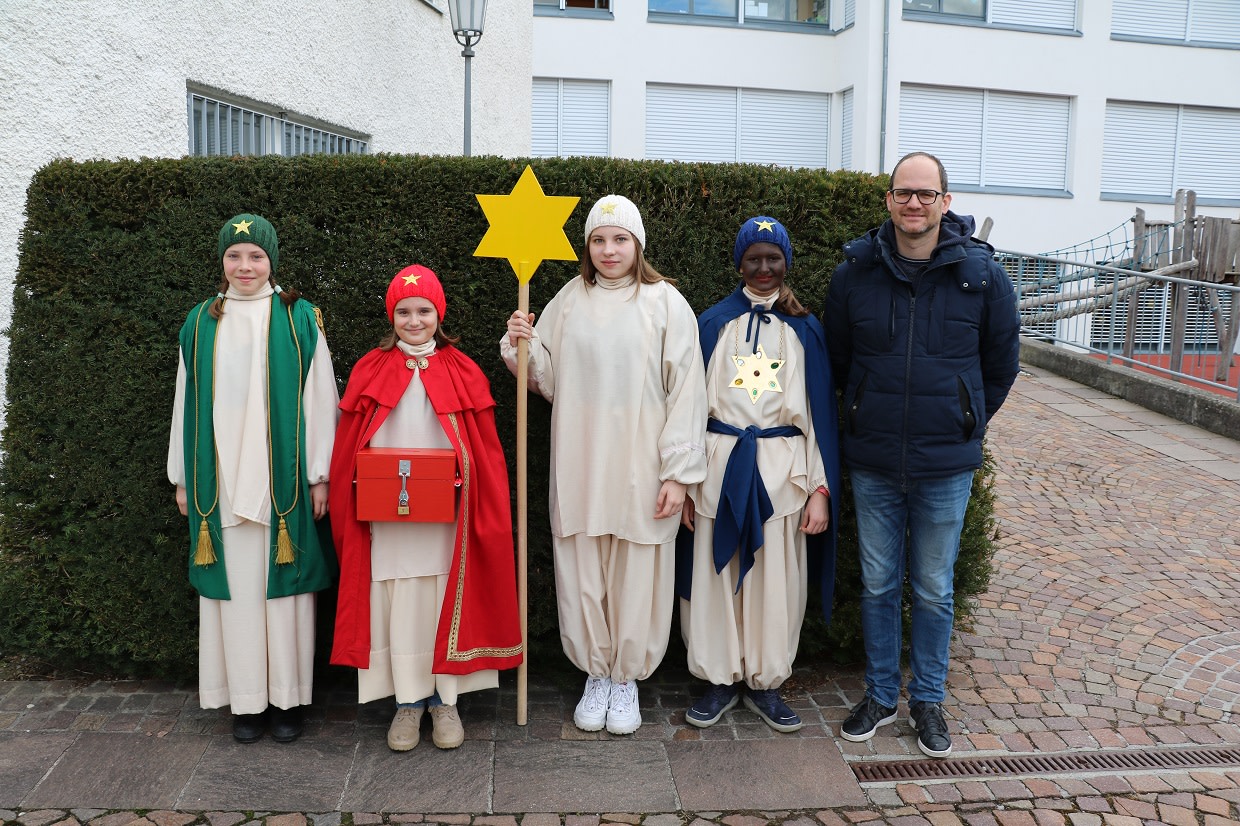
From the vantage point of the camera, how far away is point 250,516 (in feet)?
13.2

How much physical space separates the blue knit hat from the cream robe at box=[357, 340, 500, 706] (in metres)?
1.32

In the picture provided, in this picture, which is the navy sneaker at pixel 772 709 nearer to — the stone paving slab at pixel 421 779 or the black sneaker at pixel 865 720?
the black sneaker at pixel 865 720

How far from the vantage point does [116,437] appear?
4664mm

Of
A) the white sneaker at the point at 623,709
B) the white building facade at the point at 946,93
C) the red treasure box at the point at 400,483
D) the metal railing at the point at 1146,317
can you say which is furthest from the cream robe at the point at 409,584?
the white building facade at the point at 946,93

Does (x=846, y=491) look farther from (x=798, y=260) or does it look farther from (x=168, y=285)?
(x=168, y=285)

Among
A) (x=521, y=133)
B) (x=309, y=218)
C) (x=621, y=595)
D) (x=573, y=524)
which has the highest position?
(x=521, y=133)

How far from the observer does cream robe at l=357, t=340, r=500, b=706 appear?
13.4 feet

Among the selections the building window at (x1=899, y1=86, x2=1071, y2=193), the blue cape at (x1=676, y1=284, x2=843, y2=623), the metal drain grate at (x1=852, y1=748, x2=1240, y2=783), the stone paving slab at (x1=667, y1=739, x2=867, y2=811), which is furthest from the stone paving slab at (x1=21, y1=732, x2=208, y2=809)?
the building window at (x1=899, y1=86, x2=1071, y2=193)

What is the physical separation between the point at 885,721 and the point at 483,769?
1681mm

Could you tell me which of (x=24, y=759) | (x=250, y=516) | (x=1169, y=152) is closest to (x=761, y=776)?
(x=250, y=516)

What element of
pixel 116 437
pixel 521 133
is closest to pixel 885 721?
pixel 116 437

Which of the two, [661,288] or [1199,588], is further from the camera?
[1199,588]

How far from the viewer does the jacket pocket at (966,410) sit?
4.01m

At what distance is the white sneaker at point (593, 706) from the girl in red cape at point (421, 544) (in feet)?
1.36
